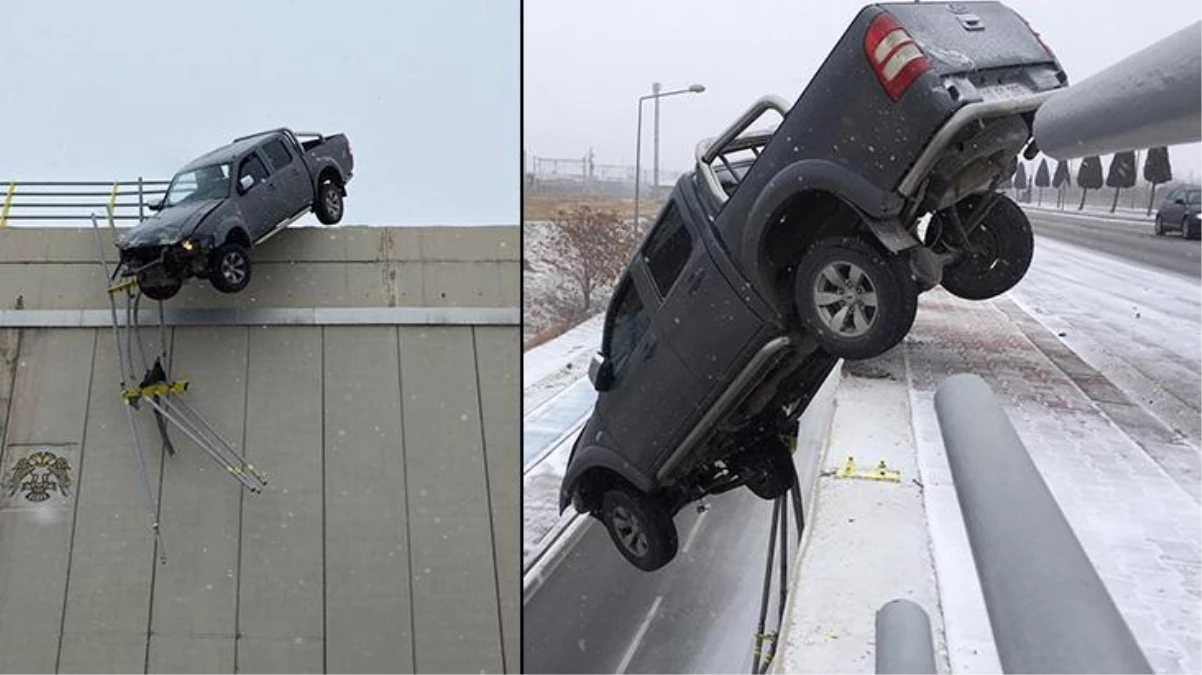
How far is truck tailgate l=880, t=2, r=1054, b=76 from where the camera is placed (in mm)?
938

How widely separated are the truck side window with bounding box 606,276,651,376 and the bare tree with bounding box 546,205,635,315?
0.19 feet

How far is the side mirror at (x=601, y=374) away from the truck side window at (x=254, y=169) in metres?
0.98

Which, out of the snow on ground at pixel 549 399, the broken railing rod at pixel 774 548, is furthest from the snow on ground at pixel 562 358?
the broken railing rod at pixel 774 548

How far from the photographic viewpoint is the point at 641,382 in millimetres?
1850

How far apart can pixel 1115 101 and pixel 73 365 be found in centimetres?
230

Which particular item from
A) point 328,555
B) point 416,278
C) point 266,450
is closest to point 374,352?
point 416,278

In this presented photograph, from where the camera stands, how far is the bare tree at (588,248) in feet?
6.31

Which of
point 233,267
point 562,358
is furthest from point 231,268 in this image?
point 562,358

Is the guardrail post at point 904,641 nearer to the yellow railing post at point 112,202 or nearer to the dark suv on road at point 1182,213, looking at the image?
the dark suv on road at point 1182,213

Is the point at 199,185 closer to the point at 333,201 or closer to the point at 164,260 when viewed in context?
the point at 164,260

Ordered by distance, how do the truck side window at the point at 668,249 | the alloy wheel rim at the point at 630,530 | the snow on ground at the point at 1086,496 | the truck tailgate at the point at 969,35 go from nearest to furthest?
the snow on ground at the point at 1086,496
the truck tailgate at the point at 969,35
the truck side window at the point at 668,249
the alloy wheel rim at the point at 630,530

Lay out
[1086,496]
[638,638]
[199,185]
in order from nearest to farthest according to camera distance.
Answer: [1086,496], [199,185], [638,638]

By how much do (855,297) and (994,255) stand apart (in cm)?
19

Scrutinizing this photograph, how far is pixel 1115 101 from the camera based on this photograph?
324 millimetres
